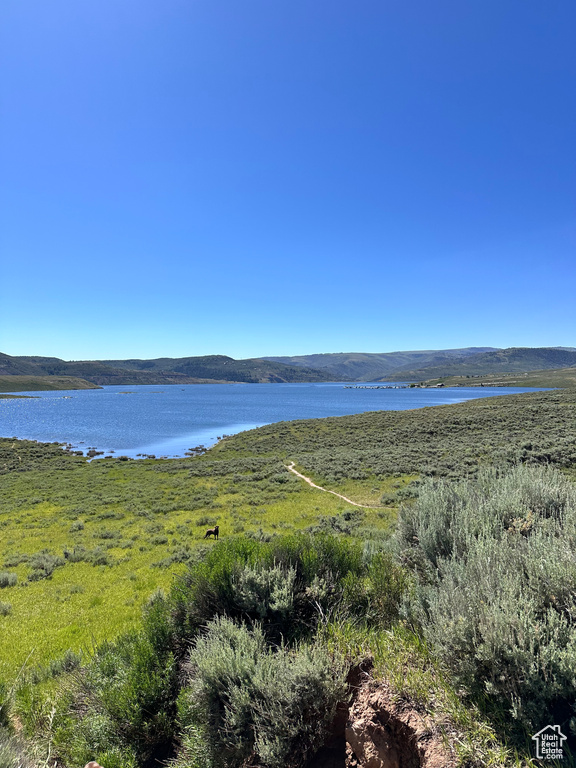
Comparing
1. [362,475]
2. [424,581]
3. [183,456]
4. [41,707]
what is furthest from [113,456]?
[424,581]

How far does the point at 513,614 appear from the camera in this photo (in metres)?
2.91

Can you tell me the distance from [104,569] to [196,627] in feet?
29.5

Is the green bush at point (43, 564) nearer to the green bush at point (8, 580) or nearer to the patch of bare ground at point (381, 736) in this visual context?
the green bush at point (8, 580)

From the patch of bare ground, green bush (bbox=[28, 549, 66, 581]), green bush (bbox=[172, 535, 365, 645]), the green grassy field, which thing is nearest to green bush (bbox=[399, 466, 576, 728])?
the patch of bare ground

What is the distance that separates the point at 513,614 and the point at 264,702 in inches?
96.7

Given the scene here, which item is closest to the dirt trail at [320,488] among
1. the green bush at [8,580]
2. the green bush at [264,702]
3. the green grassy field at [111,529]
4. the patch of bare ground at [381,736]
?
the green grassy field at [111,529]

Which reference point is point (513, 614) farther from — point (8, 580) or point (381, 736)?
point (8, 580)

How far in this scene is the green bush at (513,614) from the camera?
268cm

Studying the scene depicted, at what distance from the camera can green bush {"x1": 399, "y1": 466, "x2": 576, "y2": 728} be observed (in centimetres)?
268

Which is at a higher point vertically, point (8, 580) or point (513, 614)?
point (513, 614)

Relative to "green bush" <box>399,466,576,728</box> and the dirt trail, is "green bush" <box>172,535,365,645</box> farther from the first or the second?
the dirt trail

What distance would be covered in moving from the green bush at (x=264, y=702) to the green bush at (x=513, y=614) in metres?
1.21

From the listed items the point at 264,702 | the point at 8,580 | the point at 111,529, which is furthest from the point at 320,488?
the point at 264,702

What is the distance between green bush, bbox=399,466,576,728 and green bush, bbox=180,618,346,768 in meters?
1.21
